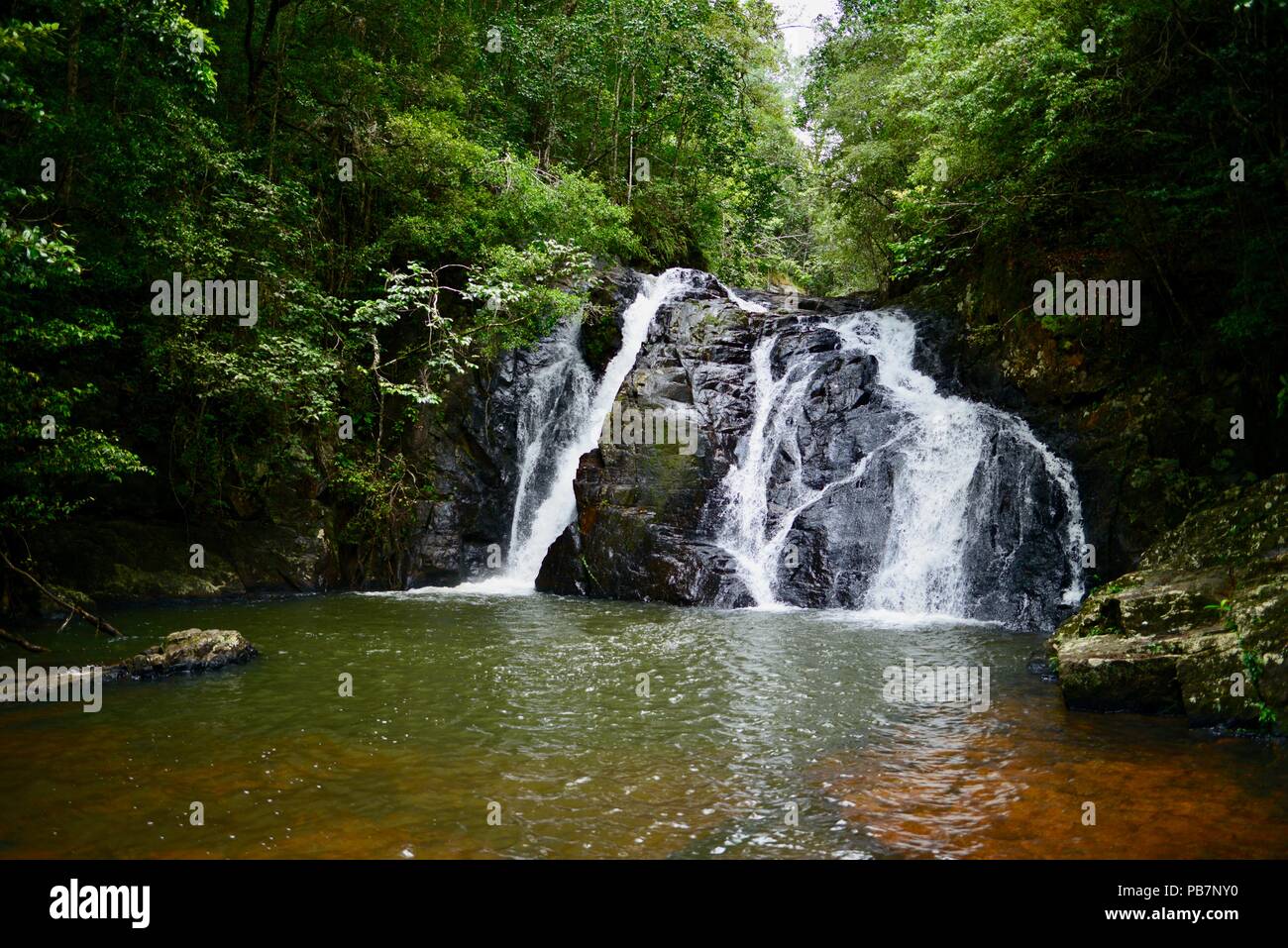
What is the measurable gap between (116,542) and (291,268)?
5296mm

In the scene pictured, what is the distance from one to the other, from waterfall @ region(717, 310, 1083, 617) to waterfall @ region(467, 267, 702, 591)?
337 cm

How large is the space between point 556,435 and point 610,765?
36.8 feet

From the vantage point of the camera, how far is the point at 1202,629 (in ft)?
21.7

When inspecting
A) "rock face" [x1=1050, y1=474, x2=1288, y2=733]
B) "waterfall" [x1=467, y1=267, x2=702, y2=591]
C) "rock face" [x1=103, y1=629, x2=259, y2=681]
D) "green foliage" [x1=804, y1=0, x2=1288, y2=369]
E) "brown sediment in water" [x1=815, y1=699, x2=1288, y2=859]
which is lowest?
"brown sediment in water" [x1=815, y1=699, x2=1288, y2=859]

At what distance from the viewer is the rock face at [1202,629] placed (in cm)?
599

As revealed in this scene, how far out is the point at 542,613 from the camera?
11844 mm

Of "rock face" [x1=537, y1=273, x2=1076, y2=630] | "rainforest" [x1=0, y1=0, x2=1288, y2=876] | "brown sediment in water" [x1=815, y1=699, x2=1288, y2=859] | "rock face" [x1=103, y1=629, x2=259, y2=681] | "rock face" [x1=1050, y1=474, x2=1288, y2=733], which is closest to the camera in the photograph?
"brown sediment in water" [x1=815, y1=699, x2=1288, y2=859]

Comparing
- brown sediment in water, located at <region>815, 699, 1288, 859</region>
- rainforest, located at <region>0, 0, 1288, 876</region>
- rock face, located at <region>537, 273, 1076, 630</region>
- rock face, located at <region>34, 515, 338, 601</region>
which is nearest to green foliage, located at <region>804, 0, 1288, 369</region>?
rainforest, located at <region>0, 0, 1288, 876</region>

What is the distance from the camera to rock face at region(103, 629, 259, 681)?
7844 millimetres

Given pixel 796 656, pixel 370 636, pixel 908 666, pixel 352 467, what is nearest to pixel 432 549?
pixel 352 467

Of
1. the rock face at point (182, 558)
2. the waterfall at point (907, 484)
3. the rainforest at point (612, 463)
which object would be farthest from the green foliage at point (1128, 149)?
the rock face at point (182, 558)

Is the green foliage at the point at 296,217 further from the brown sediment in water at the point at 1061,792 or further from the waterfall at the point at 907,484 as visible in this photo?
the brown sediment in water at the point at 1061,792

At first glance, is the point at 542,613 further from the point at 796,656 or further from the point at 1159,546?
the point at 1159,546

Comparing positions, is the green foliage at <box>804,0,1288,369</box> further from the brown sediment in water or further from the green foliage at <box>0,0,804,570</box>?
the green foliage at <box>0,0,804,570</box>
